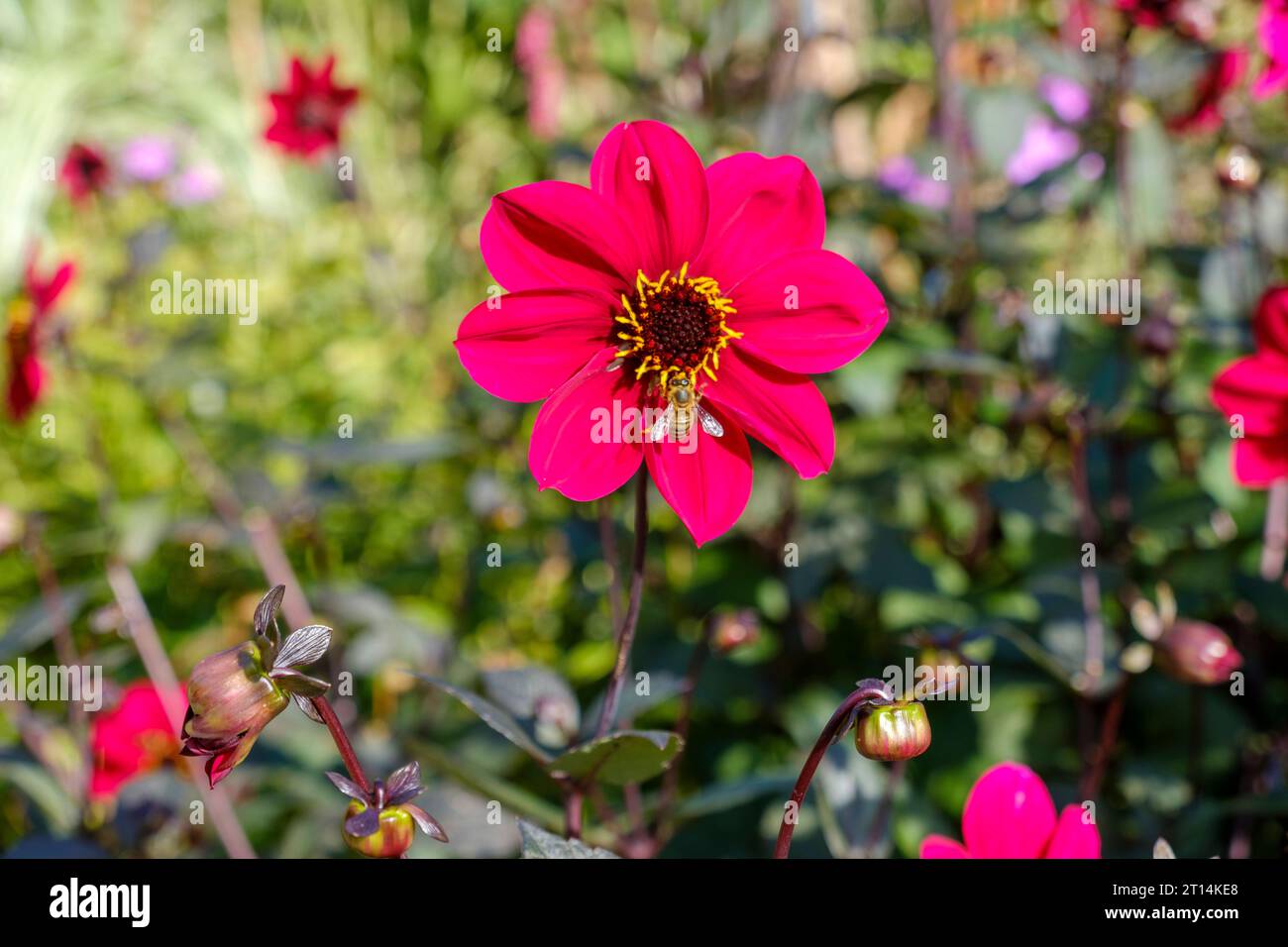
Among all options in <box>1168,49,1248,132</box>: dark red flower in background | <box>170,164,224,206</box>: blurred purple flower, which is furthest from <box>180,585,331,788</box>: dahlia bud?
<box>170,164,224,206</box>: blurred purple flower

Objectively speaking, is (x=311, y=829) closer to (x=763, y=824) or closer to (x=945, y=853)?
(x=763, y=824)

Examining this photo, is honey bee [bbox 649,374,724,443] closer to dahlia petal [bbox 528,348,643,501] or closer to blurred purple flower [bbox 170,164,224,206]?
dahlia petal [bbox 528,348,643,501]

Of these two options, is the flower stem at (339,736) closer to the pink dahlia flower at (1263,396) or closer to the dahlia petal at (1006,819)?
the dahlia petal at (1006,819)

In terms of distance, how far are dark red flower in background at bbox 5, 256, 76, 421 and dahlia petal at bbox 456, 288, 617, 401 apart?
0.91 metres

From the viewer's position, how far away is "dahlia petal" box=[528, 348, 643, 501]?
1.97 ft

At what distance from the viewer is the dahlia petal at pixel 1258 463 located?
3.01 feet

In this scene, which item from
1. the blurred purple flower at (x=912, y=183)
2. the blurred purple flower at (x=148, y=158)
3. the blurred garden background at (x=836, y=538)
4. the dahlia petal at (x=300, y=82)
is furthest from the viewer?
the blurred purple flower at (x=148, y=158)

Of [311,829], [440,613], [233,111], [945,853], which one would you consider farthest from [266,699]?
[233,111]

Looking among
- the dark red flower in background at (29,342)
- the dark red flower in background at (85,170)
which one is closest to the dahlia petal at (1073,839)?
the dark red flower in background at (29,342)

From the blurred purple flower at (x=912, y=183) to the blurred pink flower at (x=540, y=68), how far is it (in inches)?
47.3

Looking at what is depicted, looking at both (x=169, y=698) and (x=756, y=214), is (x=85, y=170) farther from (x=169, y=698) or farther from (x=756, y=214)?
(x=756, y=214)

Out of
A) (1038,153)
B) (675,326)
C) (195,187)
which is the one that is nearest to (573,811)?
(675,326)

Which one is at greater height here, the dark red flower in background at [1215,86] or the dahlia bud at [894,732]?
the dark red flower in background at [1215,86]
